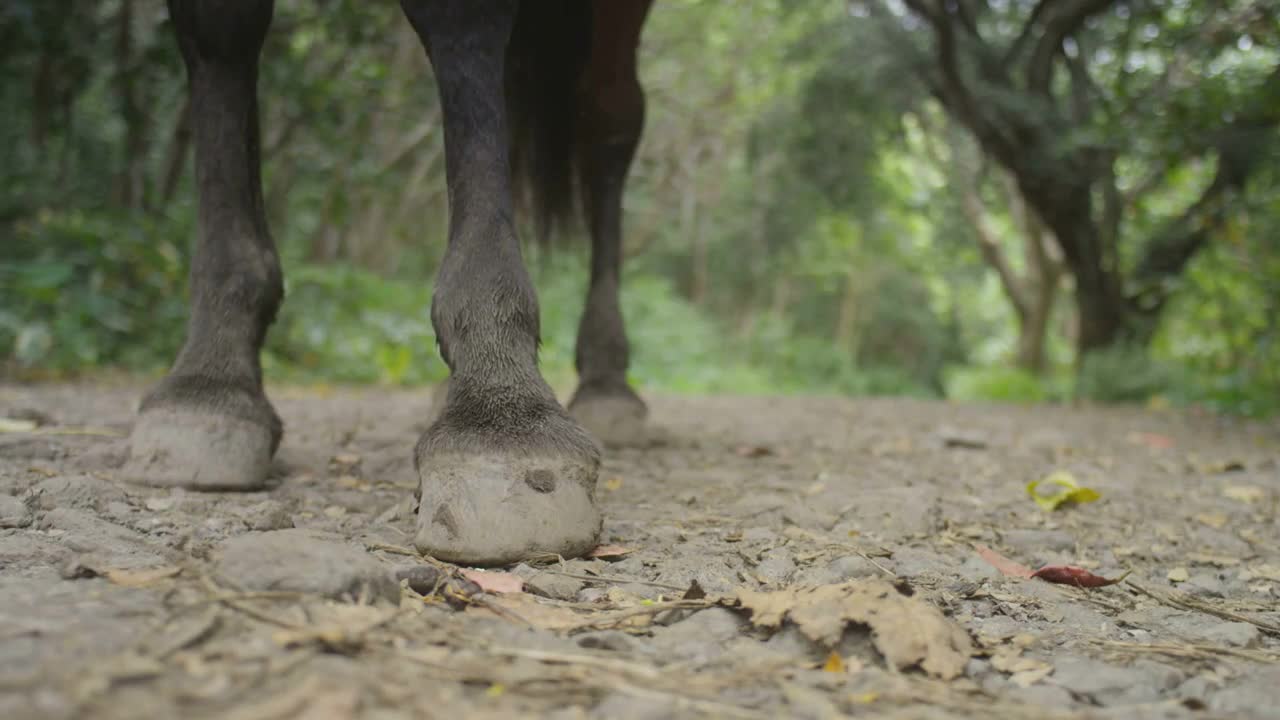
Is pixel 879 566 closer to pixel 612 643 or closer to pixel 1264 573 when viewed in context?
pixel 612 643

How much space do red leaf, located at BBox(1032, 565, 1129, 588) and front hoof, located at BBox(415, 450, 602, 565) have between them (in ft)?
2.58

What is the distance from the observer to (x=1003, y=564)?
1762 mm

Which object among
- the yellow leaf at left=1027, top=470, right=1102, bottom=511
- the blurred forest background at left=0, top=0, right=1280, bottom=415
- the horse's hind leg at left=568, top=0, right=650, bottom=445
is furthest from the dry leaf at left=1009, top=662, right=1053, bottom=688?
the blurred forest background at left=0, top=0, right=1280, bottom=415

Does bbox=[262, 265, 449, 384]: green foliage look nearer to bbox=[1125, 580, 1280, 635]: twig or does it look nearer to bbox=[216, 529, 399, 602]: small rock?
bbox=[216, 529, 399, 602]: small rock

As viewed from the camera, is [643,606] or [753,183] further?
[753,183]

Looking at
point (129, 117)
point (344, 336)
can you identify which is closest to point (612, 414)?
point (344, 336)

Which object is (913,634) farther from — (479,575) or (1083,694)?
(479,575)

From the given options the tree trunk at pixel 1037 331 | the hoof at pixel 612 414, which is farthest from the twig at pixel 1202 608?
the tree trunk at pixel 1037 331

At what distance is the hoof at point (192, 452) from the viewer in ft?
6.24

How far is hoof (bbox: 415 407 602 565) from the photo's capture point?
1.50m

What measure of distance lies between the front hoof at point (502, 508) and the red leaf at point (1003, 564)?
731 mm

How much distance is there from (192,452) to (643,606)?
42.3 inches

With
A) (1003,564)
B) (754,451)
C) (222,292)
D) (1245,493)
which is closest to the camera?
(1003,564)

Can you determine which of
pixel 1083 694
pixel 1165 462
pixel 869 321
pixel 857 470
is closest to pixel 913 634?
pixel 1083 694
